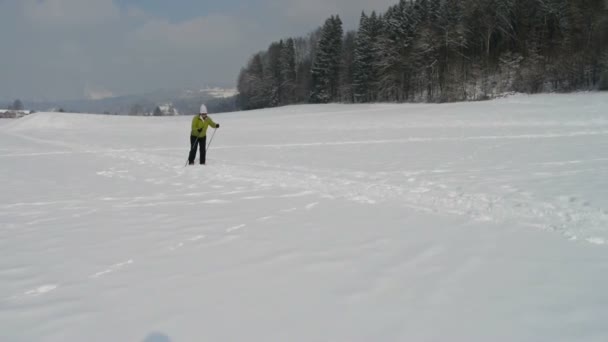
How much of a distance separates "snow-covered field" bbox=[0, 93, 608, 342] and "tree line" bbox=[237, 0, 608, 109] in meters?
34.2

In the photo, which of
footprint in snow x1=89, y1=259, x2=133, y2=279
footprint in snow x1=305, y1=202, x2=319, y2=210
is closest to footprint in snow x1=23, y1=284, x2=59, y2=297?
footprint in snow x1=89, y1=259, x2=133, y2=279

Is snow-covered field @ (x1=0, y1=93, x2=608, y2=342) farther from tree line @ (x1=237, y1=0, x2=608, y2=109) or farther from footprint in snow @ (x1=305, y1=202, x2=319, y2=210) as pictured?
tree line @ (x1=237, y1=0, x2=608, y2=109)

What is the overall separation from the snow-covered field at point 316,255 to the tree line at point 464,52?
34.2m

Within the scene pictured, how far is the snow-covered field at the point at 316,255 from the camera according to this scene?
2777mm

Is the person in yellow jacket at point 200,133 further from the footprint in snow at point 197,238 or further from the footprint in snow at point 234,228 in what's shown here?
the footprint in snow at point 197,238

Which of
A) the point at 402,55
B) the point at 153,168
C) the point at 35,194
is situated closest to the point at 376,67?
the point at 402,55

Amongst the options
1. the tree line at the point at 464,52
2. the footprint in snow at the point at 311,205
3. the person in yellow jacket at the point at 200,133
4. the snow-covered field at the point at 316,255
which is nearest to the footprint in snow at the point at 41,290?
the snow-covered field at the point at 316,255

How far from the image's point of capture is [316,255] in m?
4.01

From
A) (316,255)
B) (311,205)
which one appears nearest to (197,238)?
(316,255)

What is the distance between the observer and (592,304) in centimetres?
286

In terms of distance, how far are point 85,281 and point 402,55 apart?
51.1 meters

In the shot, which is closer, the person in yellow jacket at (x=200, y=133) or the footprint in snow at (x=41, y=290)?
the footprint in snow at (x=41, y=290)

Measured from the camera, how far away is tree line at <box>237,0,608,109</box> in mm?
36594

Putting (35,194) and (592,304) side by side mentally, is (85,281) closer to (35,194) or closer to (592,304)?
(592,304)
